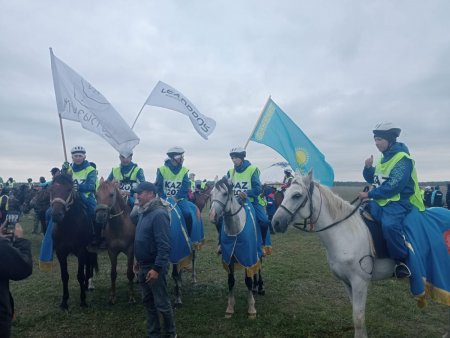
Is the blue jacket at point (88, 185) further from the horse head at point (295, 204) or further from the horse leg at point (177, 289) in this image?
the horse head at point (295, 204)

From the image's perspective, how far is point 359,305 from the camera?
15.9ft

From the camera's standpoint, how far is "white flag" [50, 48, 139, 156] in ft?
25.7

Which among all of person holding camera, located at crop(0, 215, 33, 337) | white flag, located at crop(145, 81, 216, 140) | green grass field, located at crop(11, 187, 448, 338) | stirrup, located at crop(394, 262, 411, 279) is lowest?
green grass field, located at crop(11, 187, 448, 338)

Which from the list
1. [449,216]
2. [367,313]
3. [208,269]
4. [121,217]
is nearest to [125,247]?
[121,217]

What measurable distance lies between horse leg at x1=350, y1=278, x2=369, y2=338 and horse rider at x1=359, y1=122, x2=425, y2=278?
0.59 meters

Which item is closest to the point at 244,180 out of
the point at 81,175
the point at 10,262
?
the point at 81,175

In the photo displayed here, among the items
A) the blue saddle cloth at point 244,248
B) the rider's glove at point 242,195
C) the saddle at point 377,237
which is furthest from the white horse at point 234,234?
the saddle at point 377,237

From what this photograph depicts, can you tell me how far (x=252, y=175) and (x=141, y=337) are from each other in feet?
12.2

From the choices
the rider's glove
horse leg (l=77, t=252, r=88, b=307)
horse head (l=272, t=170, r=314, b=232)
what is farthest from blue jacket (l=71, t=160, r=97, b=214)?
horse head (l=272, t=170, r=314, b=232)

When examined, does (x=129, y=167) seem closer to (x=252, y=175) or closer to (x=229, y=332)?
(x=252, y=175)

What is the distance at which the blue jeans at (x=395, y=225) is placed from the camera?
4.79 meters

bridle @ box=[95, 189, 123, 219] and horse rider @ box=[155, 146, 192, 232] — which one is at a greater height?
horse rider @ box=[155, 146, 192, 232]

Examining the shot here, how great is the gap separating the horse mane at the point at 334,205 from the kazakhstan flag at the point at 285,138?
5.65 ft

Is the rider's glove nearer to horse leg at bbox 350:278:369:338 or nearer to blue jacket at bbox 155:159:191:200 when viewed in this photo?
blue jacket at bbox 155:159:191:200
